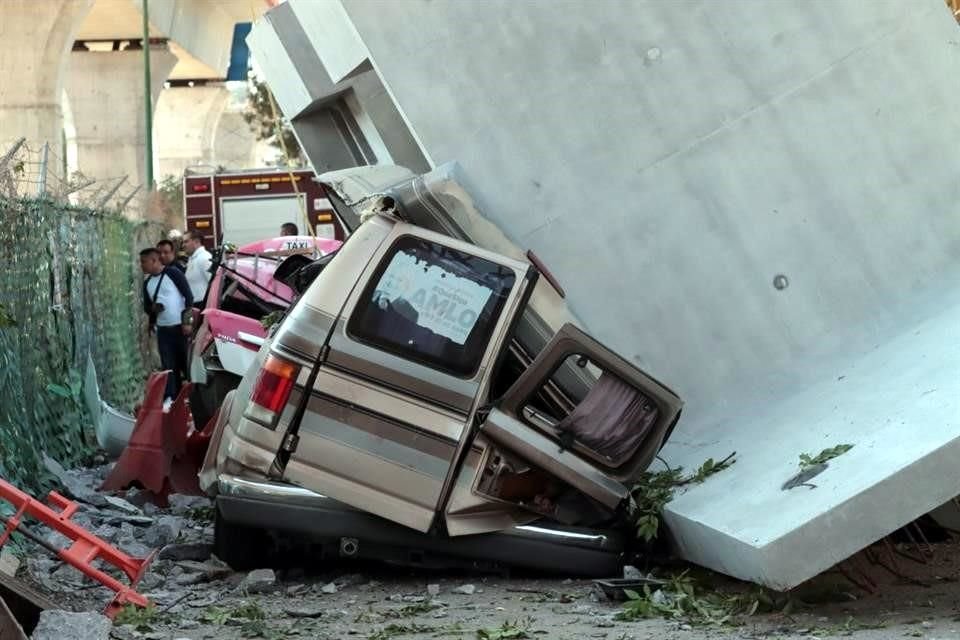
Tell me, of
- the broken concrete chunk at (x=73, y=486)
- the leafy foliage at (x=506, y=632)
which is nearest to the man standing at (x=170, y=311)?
the broken concrete chunk at (x=73, y=486)

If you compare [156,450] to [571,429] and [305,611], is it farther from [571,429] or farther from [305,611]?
[571,429]

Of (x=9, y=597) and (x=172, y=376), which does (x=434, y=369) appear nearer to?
(x=9, y=597)

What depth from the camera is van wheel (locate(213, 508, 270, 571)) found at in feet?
31.0

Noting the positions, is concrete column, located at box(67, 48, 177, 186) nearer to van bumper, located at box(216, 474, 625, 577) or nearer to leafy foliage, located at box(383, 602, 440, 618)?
van bumper, located at box(216, 474, 625, 577)

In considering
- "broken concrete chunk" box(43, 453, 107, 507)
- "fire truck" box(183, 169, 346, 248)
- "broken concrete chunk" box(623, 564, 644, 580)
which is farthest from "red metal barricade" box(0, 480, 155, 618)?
"fire truck" box(183, 169, 346, 248)

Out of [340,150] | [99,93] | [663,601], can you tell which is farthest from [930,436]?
[99,93]

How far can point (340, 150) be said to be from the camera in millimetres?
14008

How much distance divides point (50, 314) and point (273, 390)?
6238mm

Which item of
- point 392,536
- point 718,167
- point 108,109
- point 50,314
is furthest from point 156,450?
point 108,109

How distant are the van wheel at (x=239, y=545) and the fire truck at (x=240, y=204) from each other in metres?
24.6

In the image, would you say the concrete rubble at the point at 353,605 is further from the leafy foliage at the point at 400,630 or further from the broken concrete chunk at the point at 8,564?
the broken concrete chunk at the point at 8,564

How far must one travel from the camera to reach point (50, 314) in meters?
14.7

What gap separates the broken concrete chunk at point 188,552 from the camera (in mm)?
10086

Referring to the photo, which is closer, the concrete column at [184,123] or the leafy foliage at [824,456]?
the leafy foliage at [824,456]
